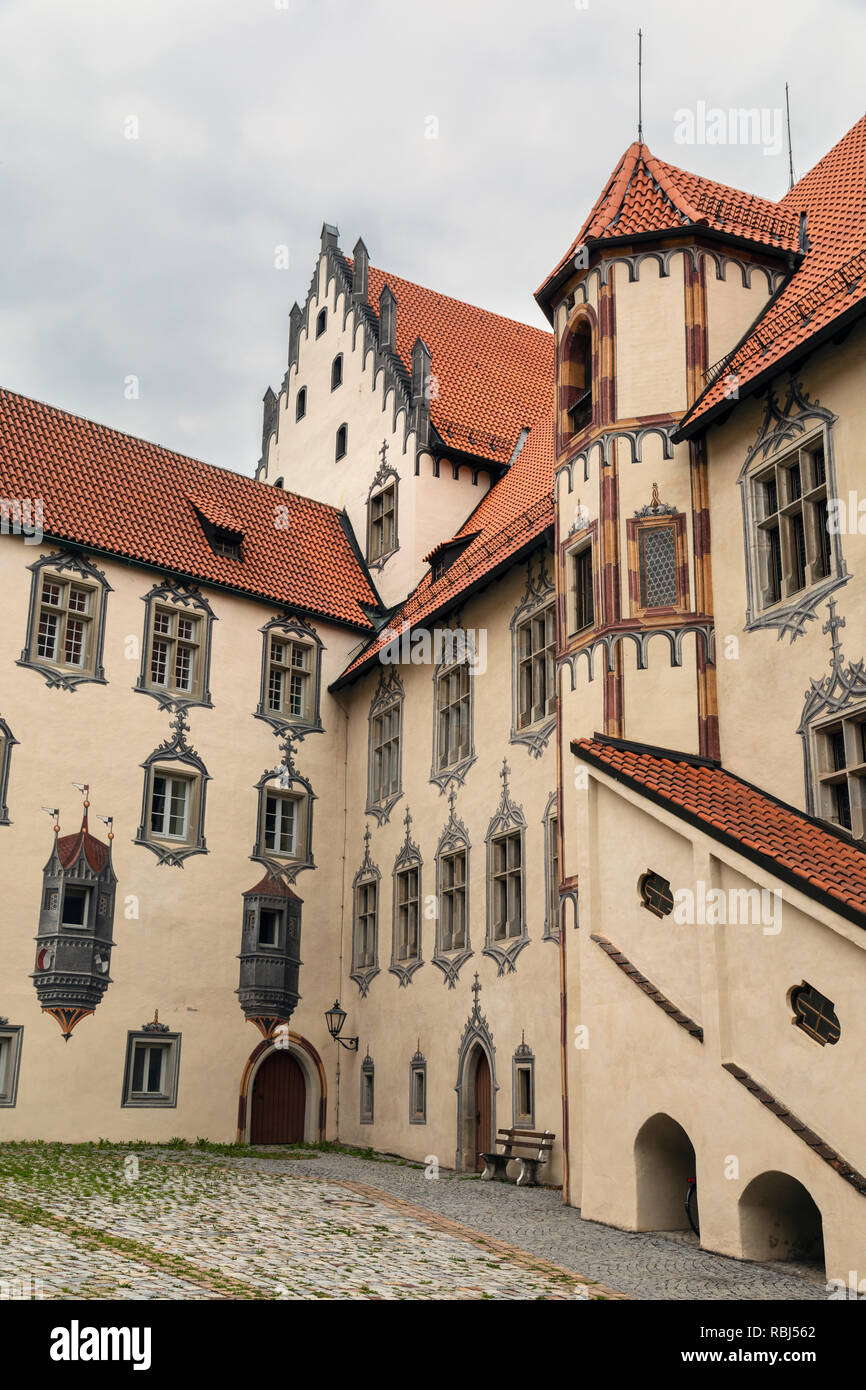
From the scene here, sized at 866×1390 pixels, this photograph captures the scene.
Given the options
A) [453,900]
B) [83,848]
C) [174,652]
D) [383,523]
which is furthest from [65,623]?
[453,900]

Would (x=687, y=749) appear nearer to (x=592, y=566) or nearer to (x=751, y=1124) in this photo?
(x=592, y=566)

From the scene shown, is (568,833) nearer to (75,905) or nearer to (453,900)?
(453,900)

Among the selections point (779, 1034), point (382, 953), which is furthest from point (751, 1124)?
point (382, 953)

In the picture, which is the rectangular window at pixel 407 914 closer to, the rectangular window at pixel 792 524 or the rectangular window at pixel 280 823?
the rectangular window at pixel 280 823

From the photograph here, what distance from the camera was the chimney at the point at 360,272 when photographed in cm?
2877

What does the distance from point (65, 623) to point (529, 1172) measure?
11242 millimetres

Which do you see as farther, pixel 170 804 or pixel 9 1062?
pixel 170 804

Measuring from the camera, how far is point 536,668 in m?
19.2

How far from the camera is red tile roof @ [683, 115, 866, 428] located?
540 inches

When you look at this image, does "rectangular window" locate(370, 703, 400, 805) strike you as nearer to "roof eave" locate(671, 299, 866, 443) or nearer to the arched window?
the arched window

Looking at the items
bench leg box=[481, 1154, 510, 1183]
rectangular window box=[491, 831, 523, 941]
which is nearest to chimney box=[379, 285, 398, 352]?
rectangular window box=[491, 831, 523, 941]

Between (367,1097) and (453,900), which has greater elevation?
(453,900)

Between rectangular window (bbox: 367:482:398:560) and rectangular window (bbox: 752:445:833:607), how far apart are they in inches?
477
